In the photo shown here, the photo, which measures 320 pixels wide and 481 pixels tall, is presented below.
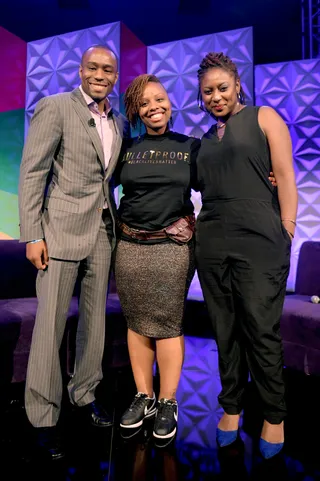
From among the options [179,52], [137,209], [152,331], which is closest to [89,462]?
[152,331]

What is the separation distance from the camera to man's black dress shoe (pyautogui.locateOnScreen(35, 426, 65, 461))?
161 cm

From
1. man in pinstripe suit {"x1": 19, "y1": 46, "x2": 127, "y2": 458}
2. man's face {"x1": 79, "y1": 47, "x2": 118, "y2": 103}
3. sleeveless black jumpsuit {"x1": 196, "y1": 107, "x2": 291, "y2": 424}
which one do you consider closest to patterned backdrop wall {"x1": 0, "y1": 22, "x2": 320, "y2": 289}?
man's face {"x1": 79, "y1": 47, "x2": 118, "y2": 103}

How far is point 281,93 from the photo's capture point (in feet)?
14.6

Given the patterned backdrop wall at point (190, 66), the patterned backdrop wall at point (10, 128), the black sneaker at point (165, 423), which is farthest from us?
the patterned backdrop wall at point (10, 128)

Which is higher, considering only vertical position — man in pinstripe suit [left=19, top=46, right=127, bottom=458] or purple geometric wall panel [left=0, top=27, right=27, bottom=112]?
purple geometric wall panel [left=0, top=27, right=27, bottom=112]

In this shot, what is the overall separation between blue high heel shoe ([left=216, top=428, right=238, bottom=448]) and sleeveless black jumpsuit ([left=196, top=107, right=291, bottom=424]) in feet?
0.31

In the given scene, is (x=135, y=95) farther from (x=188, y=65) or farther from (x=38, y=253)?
(x=188, y=65)

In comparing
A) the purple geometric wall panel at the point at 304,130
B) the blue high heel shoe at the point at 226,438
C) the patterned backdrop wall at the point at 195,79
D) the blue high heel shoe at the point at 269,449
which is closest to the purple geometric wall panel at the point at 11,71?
the patterned backdrop wall at the point at 195,79

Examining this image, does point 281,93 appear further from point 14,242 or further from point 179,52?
point 14,242

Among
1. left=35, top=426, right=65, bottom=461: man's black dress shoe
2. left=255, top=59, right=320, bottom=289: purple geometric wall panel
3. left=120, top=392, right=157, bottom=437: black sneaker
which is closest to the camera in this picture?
left=35, top=426, right=65, bottom=461: man's black dress shoe

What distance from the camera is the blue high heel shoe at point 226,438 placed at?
1.68m

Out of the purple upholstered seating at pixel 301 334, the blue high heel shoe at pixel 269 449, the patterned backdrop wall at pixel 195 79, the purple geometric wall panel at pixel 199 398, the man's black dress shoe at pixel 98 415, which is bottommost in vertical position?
the purple geometric wall panel at pixel 199 398

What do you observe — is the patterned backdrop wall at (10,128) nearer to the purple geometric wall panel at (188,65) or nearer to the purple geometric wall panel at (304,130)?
the purple geometric wall panel at (188,65)

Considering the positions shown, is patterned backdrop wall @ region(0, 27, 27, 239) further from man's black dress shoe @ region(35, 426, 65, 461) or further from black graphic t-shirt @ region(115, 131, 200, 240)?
man's black dress shoe @ region(35, 426, 65, 461)
